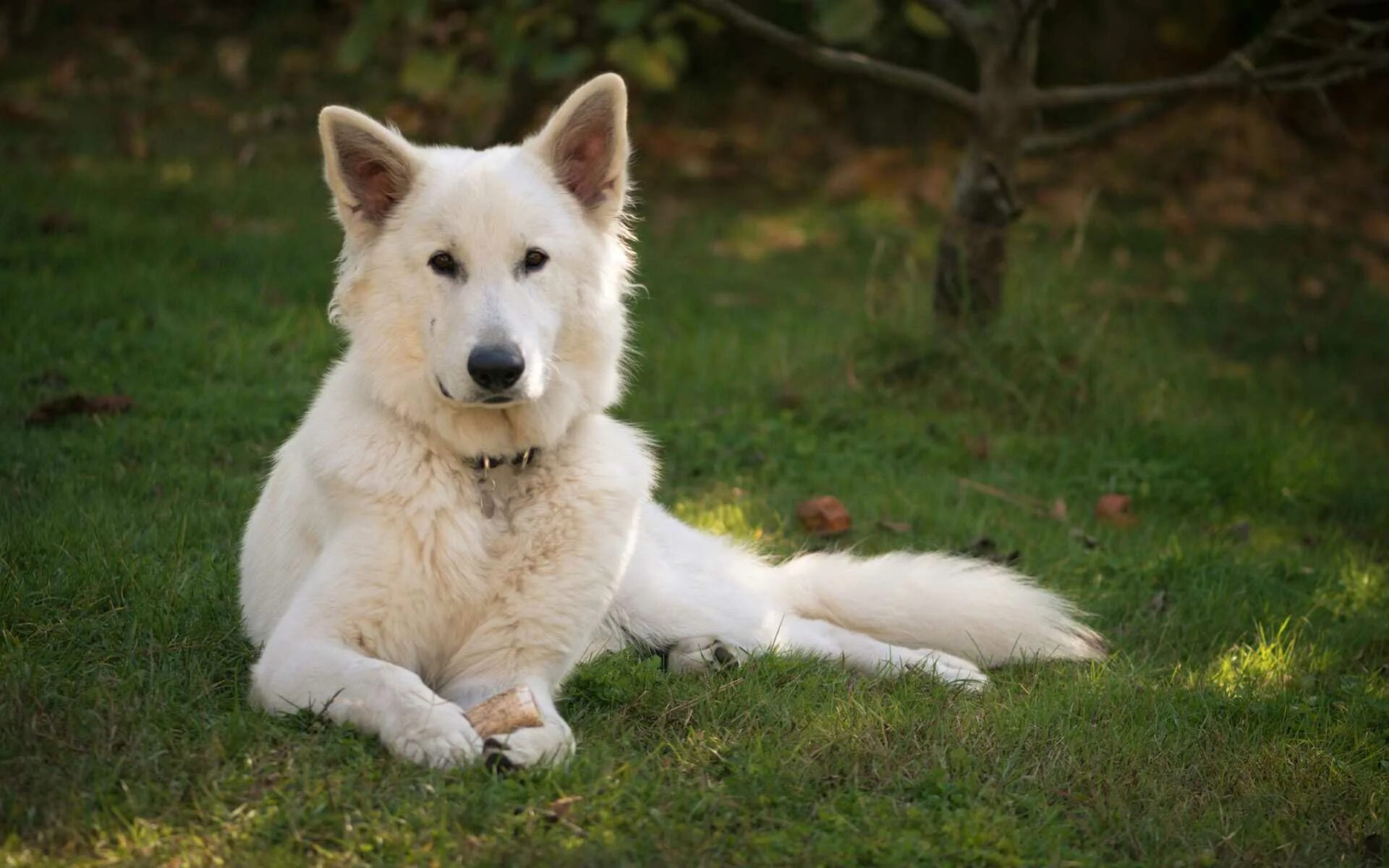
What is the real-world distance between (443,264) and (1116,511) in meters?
3.77

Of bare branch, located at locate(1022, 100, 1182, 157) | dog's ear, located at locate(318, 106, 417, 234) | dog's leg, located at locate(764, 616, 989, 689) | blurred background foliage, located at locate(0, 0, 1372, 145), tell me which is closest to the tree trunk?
bare branch, located at locate(1022, 100, 1182, 157)

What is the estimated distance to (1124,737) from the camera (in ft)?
12.9

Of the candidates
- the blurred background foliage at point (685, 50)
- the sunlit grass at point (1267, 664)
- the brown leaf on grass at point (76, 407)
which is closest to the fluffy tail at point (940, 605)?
the sunlit grass at point (1267, 664)

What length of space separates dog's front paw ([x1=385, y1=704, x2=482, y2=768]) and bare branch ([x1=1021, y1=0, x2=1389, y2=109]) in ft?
17.6

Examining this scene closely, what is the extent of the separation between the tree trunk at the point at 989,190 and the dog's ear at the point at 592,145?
3.65 m

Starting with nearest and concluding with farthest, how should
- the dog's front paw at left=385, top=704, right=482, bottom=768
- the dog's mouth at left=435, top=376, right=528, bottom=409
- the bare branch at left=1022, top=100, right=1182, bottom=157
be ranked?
the dog's front paw at left=385, top=704, right=482, bottom=768
the dog's mouth at left=435, top=376, right=528, bottom=409
the bare branch at left=1022, top=100, right=1182, bottom=157

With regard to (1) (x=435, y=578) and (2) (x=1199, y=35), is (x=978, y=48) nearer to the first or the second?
(1) (x=435, y=578)

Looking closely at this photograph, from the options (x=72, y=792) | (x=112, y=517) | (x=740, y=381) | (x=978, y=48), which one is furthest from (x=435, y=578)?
(x=978, y=48)

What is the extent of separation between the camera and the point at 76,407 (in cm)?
617

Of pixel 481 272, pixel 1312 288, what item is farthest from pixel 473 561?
A: pixel 1312 288

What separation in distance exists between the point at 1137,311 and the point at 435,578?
22.0ft

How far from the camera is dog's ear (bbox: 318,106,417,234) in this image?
12.6ft

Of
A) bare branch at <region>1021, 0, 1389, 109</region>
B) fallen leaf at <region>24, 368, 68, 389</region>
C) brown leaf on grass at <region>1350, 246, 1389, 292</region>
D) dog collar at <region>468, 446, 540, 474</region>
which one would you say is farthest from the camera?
→ brown leaf on grass at <region>1350, 246, 1389, 292</region>

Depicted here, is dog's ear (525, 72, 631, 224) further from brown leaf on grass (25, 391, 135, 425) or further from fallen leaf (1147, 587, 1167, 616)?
brown leaf on grass (25, 391, 135, 425)
